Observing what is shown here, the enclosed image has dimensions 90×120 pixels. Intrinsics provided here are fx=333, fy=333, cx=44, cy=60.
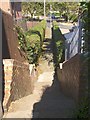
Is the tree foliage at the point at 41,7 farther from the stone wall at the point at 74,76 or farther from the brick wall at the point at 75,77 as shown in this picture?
the brick wall at the point at 75,77

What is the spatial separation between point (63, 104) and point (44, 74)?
14.6 m

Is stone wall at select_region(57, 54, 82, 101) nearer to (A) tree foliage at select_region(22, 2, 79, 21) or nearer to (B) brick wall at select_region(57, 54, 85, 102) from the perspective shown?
(B) brick wall at select_region(57, 54, 85, 102)

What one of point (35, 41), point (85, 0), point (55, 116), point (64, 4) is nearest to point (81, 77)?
point (55, 116)

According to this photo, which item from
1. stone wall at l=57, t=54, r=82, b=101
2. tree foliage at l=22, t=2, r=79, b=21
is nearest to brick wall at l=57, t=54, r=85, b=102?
stone wall at l=57, t=54, r=82, b=101

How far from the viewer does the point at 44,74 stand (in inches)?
907

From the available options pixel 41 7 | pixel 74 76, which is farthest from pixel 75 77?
pixel 41 7

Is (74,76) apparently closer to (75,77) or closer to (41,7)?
(75,77)

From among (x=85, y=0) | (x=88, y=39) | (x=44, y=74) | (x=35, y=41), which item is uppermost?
(x=85, y=0)

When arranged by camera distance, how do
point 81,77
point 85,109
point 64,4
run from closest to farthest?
point 85,109 → point 81,77 → point 64,4

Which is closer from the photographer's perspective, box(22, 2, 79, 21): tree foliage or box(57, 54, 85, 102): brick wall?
box(57, 54, 85, 102): brick wall

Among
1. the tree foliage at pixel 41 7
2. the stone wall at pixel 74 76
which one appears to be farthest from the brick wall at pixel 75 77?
the tree foliage at pixel 41 7

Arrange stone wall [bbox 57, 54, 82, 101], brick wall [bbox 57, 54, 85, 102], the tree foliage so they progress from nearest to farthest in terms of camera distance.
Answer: brick wall [bbox 57, 54, 85, 102] < stone wall [bbox 57, 54, 82, 101] < the tree foliage

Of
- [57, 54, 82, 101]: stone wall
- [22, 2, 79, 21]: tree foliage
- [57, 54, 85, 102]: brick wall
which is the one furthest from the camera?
[22, 2, 79, 21]: tree foliage

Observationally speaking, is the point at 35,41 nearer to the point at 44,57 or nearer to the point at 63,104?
the point at 44,57
